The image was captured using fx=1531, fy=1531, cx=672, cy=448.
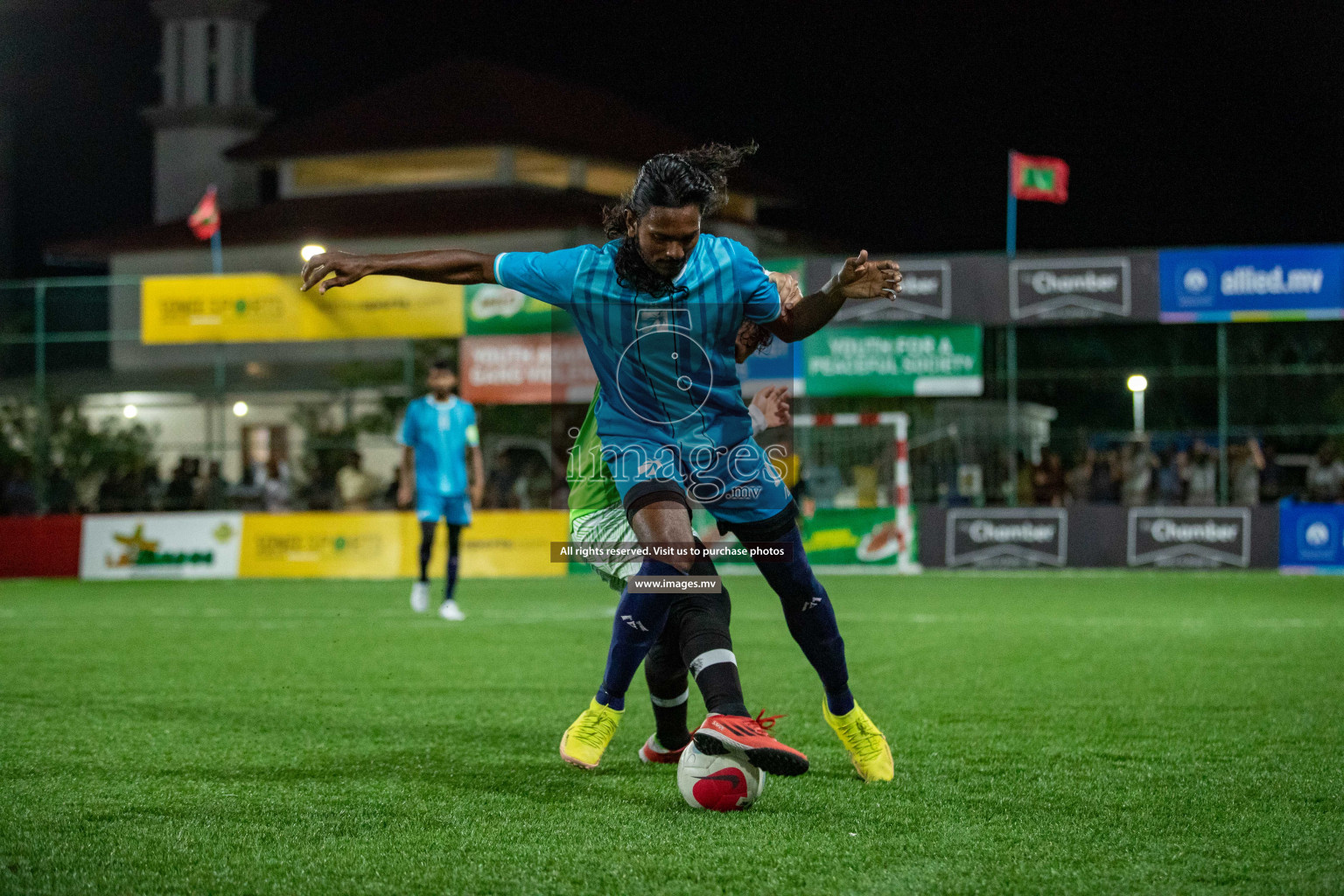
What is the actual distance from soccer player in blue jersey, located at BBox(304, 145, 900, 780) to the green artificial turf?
0.65m

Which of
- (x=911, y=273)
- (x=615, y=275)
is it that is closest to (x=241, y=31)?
(x=911, y=273)

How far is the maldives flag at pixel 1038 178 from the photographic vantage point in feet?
78.3

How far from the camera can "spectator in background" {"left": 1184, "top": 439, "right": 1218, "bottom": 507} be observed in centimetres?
2064

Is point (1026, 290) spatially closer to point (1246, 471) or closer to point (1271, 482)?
point (1246, 471)

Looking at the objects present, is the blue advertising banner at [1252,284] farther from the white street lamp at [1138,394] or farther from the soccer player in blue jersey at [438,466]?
the soccer player in blue jersey at [438,466]

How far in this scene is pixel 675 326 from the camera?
4566 mm

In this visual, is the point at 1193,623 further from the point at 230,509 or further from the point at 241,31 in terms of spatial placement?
the point at 241,31

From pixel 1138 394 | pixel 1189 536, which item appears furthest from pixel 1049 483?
pixel 1138 394

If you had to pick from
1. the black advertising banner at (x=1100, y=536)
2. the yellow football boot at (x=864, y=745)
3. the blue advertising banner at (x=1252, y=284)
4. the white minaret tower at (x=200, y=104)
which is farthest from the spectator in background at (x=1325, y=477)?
the white minaret tower at (x=200, y=104)

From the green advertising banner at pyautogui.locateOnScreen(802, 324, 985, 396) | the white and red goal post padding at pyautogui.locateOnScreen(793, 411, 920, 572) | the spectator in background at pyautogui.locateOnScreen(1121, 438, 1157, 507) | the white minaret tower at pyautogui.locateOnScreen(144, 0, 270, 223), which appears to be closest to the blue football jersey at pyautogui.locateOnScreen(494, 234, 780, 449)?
the white and red goal post padding at pyautogui.locateOnScreen(793, 411, 920, 572)

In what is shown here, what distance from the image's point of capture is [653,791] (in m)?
4.82

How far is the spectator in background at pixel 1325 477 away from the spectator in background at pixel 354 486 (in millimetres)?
12830

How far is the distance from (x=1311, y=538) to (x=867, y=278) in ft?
52.7

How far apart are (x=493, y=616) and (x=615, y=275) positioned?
27.1ft
